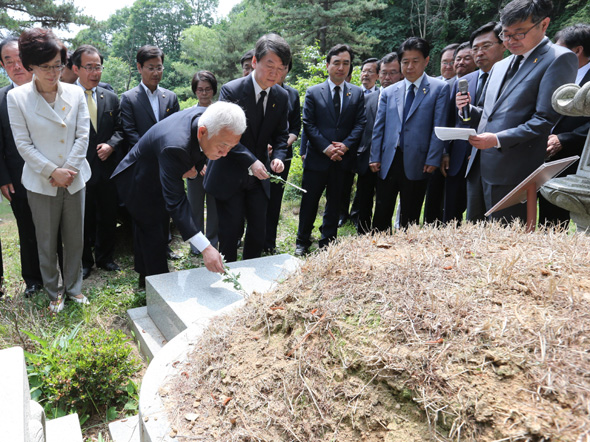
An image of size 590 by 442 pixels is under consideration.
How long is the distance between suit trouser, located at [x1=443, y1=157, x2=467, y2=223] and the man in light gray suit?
1016mm

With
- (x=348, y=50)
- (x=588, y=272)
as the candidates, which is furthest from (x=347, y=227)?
(x=588, y=272)

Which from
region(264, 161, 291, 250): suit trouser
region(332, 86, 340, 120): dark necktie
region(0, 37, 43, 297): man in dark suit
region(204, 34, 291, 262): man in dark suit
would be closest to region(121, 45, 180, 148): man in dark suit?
region(0, 37, 43, 297): man in dark suit

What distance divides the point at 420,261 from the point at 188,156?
1.88 meters

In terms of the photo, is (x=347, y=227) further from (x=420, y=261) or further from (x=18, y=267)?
(x=420, y=261)

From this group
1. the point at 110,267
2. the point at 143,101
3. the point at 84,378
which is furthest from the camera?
the point at 143,101

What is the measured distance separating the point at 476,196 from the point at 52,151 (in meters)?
3.62

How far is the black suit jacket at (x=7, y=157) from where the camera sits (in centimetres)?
388

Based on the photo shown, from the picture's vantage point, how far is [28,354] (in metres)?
2.82

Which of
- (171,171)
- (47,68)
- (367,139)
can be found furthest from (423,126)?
(47,68)

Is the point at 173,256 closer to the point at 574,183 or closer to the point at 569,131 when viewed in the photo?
the point at 574,183

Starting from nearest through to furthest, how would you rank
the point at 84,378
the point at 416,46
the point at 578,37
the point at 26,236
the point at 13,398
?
the point at 13,398 < the point at 84,378 < the point at 26,236 < the point at 578,37 < the point at 416,46

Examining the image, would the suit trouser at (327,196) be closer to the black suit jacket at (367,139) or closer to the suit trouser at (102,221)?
the black suit jacket at (367,139)

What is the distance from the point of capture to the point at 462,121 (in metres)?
4.36

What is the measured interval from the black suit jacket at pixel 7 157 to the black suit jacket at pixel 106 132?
0.72 metres
